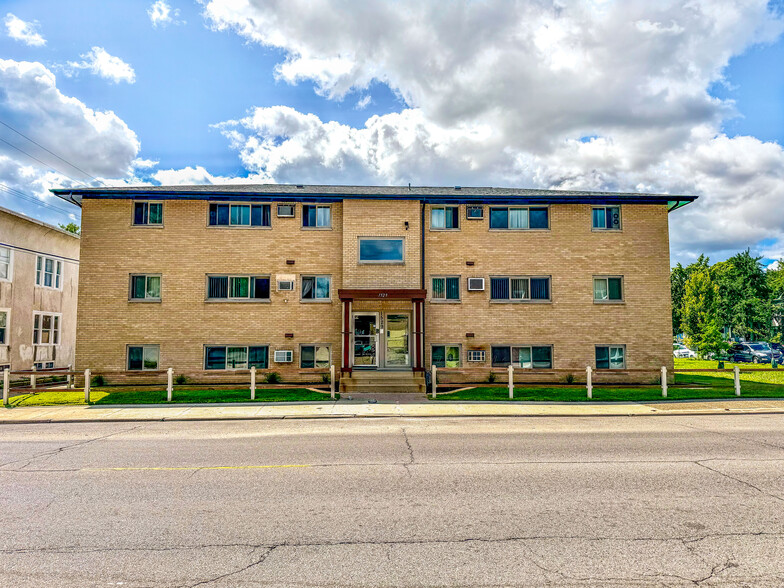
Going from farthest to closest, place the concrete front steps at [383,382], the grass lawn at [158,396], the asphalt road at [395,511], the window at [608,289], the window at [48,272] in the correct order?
the window at [48,272], the window at [608,289], the concrete front steps at [383,382], the grass lawn at [158,396], the asphalt road at [395,511]

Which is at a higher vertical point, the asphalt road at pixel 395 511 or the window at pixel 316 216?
the window at pixel 316 216

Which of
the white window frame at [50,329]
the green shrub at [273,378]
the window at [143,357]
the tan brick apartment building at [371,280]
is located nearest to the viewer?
the green shrub at [273,378]

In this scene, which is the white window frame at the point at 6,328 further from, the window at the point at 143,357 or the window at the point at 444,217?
the window at the point at 444,217

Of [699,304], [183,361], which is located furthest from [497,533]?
[699,304]

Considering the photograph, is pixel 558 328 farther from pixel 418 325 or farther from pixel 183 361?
pixel 183 361

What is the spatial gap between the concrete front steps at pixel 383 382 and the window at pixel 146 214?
10958 millimetres

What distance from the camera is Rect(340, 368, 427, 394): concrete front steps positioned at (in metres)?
19.2

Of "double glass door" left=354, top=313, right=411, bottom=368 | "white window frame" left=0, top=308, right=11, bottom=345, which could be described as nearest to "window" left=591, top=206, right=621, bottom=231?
"double glass door" left=354, top=313, right=411, bottom=368

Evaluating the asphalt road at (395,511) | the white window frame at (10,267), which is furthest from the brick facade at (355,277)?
the asphalt road at (395,511)

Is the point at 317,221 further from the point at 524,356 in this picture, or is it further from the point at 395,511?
the point at 395,511

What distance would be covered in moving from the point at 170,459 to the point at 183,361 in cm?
1258

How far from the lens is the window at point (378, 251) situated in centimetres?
2156

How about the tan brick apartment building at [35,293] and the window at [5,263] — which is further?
the tan brick apartment building at [35,293]

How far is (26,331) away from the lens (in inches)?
962
